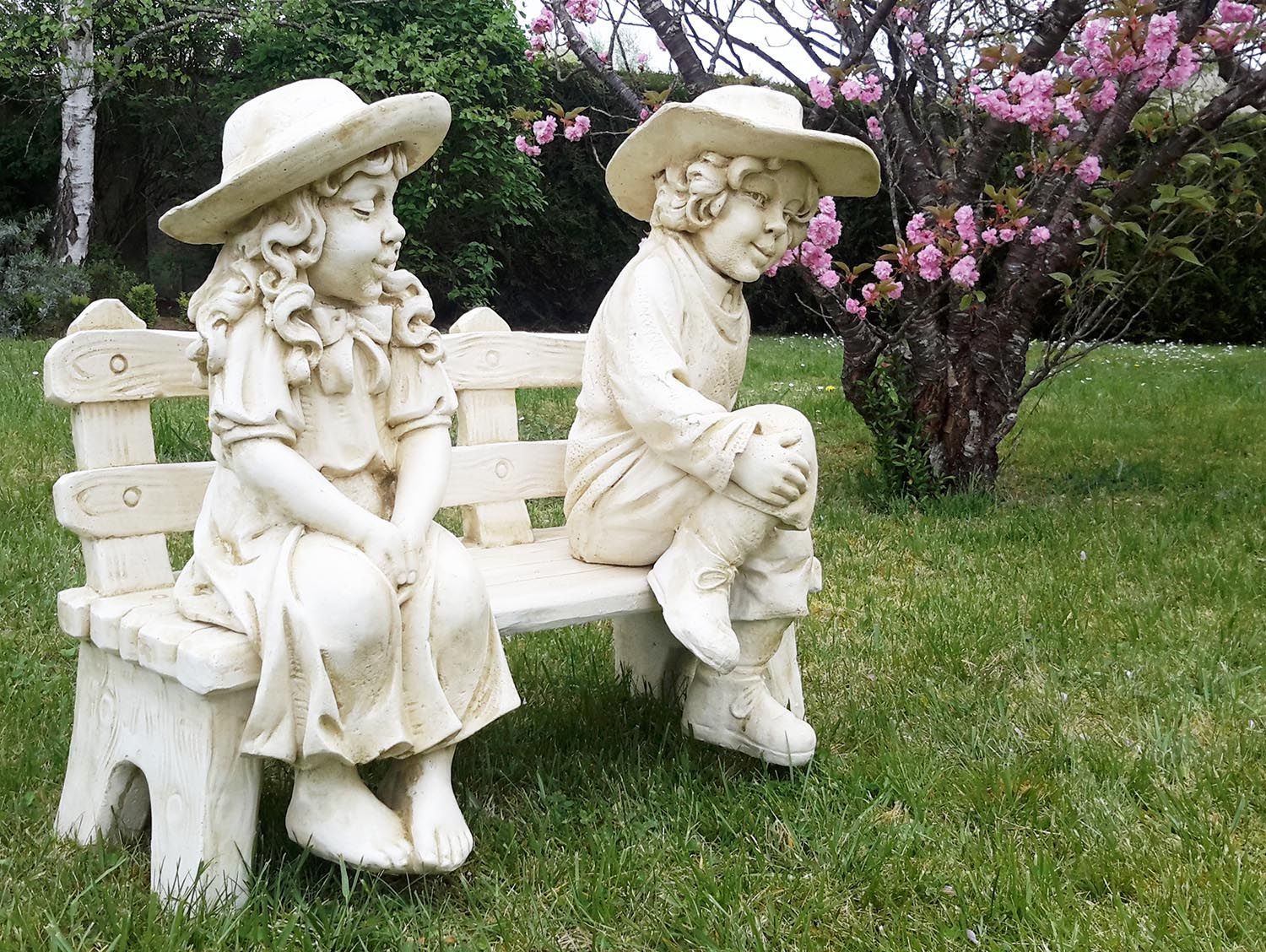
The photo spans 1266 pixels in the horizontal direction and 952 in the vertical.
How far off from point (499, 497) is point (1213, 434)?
5.09 m

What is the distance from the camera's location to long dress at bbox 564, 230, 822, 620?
2699mm

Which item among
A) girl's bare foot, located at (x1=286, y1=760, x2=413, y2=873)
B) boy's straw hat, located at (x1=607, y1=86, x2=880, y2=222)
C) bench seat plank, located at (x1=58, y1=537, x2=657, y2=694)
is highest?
boy's straw hat, located at (x1=607, y1=86, x2=880, y2=222)

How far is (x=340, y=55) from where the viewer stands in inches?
440

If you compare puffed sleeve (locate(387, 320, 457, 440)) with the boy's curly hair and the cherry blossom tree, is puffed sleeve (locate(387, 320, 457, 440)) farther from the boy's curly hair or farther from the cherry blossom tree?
the cherry blossom tree

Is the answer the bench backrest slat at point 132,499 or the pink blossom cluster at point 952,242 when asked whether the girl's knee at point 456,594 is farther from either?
the pink blossom cluster at point 952,242

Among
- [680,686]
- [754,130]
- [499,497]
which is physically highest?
[754,130]

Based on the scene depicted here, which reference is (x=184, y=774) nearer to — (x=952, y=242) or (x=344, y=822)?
(x=344, y=822)

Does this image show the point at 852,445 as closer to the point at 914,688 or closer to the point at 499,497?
the point at 914,688

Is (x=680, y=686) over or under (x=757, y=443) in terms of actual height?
under

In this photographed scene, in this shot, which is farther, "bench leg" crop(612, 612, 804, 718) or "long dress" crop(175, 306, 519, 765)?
"bench leg" crop(612, 612, 804, 718)

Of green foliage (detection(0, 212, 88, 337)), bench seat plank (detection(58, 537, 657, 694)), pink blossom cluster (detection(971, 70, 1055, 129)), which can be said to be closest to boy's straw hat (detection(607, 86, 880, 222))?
bench seat plank (detection(58, 537, 657, 694))

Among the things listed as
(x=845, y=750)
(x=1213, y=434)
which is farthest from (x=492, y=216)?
(x=845, y=750)

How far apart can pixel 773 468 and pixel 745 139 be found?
74 cm

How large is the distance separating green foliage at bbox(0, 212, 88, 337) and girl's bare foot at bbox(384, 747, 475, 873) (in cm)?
981
